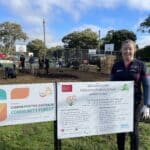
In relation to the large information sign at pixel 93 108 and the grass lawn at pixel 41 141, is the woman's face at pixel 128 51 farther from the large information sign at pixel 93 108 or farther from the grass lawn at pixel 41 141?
the grass lawn at pixel 41 141

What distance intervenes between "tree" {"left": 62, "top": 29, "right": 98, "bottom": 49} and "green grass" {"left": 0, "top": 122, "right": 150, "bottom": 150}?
103 meters

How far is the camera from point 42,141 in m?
8.20

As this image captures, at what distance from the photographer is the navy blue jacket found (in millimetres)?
7090

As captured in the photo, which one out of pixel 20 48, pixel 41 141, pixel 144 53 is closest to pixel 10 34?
pixel 20 48

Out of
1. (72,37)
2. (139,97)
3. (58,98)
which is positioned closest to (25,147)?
(58,98)

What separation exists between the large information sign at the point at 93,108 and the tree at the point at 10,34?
84.9 m

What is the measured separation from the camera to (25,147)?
7871 mm

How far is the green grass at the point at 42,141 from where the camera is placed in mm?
7961

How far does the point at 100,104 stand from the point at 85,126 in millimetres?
416

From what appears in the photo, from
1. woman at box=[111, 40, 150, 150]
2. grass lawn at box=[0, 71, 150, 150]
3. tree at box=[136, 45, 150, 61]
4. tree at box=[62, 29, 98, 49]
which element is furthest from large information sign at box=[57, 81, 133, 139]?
tree at box=[62, 29, 98, 49]

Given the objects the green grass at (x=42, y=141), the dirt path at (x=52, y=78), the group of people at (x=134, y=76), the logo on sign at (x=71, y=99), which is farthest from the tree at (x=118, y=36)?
the logo on sign at (x=71, y=99)

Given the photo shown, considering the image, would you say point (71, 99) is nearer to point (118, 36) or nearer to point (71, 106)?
point (71, 106)

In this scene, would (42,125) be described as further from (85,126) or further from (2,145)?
(85,126)

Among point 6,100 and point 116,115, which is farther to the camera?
point 116,115
